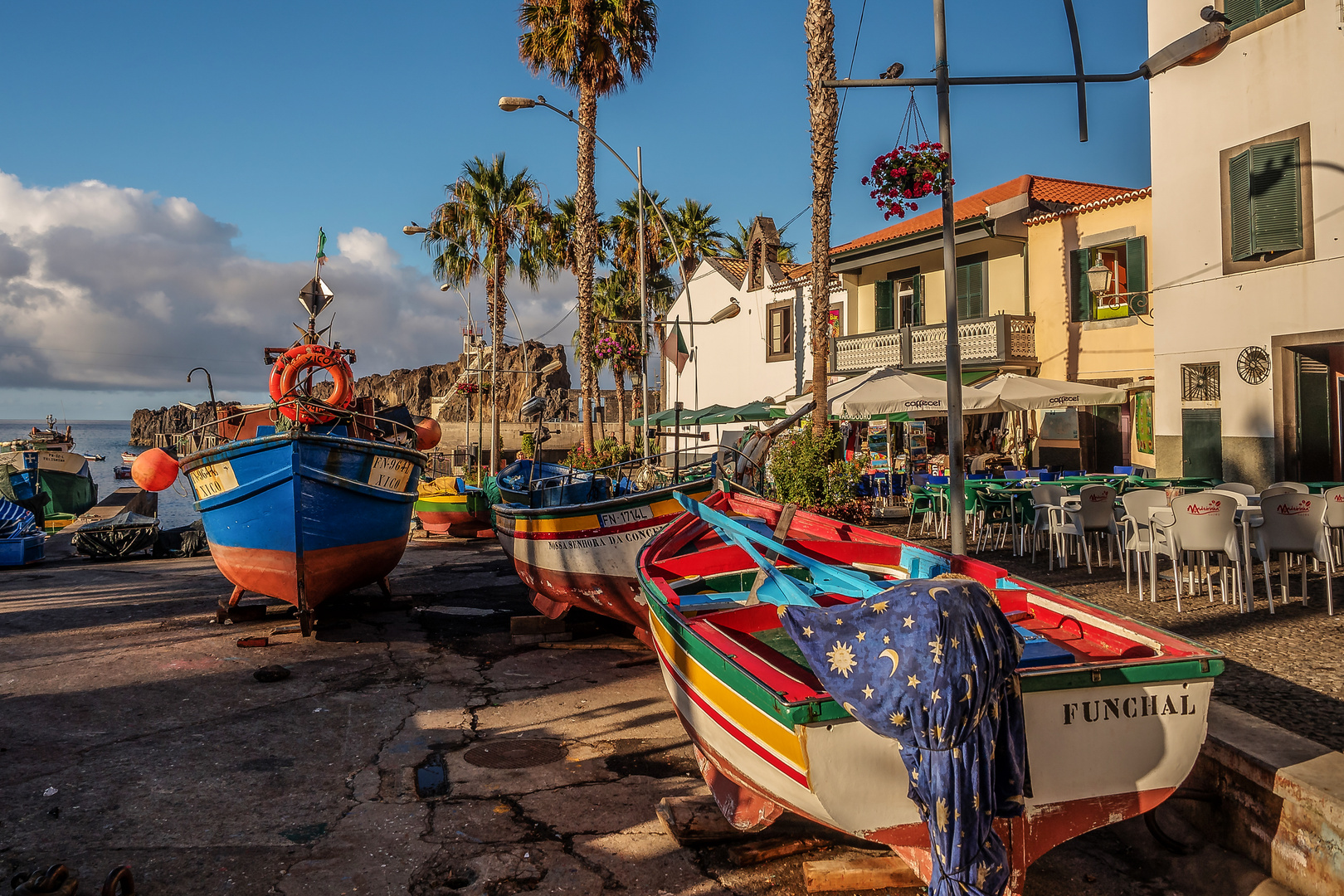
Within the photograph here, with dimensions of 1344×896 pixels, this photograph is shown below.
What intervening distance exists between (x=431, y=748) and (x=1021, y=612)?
4.08 meters

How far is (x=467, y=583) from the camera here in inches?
513

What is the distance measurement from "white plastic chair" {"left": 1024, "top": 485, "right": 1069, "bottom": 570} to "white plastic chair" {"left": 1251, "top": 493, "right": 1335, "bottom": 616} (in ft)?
8.16

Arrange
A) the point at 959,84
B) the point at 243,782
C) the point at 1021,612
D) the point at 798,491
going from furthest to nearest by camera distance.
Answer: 1. the point at 798,491
2. the point at 959,84
3. the point at 243,782
4. the point at 1021,612

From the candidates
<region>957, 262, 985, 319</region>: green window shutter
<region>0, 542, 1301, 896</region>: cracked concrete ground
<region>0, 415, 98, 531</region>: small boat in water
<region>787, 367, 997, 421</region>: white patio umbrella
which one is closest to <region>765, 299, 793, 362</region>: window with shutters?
<region>957, 262, 985, 319</region>: green window shutter

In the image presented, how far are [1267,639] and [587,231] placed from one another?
17832 mm

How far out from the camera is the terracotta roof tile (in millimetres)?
20891

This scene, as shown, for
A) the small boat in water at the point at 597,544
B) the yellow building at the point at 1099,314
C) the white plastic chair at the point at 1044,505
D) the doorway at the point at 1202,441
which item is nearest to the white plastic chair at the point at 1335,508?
the white plastic chair at the point at 1044,505

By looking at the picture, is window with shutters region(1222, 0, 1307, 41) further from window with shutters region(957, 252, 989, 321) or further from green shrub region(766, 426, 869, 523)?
green shrub region(766, 426, 869, 523)

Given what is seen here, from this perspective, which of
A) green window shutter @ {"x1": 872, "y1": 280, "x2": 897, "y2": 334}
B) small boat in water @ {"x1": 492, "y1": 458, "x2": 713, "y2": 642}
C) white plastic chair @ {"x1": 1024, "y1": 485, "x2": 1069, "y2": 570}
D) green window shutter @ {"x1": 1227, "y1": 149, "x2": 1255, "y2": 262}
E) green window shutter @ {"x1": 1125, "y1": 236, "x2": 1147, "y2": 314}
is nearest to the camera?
small boat in water @ {"x1": 492, "y1": 458, "x2": 713, "y2": 642}

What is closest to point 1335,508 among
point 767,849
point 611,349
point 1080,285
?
point 767,849

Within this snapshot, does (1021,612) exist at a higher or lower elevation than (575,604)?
higher

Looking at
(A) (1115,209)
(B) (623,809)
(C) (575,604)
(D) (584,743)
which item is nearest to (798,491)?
(C) (575,604)

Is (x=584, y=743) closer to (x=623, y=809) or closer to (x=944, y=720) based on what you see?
(x=623, y=809)

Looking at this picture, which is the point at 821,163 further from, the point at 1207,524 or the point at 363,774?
the point at 363,774
